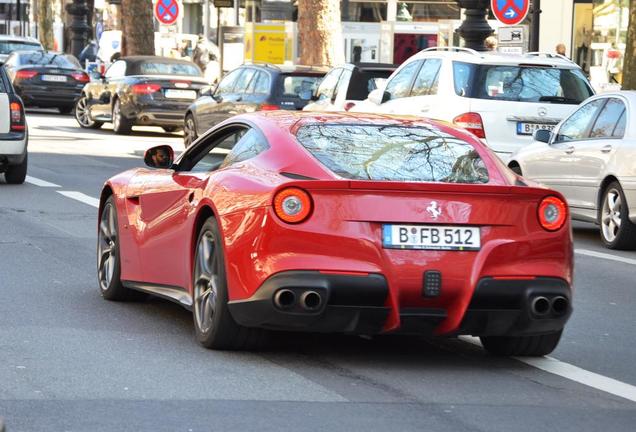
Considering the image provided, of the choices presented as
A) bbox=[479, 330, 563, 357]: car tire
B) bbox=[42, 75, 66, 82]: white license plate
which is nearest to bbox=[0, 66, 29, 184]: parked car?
bbox=[479, 330, 563, 357]: car tire

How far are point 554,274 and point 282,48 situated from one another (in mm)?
28412

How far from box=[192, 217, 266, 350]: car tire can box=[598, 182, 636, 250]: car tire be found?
7.30 m

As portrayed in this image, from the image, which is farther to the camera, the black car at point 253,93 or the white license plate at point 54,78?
the white license plate at point 54,78

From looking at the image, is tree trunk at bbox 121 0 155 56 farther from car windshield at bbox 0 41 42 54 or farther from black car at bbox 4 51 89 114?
black car at bbox 4 51 89 114

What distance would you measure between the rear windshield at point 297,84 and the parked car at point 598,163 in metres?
8.40

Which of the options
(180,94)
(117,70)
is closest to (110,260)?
(180,94)

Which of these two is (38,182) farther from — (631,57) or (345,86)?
(631,57)

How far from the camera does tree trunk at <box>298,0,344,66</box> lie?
34812 millimetres

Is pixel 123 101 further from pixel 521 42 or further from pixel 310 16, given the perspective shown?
pixel 521 42

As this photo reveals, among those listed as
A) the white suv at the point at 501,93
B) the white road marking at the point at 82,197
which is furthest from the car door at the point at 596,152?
the white road marking at the point at 82,197

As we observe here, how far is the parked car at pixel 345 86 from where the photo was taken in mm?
23609

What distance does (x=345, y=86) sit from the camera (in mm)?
23641

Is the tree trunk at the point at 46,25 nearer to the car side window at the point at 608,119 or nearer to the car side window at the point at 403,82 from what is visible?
the car side window at the point at 403,82

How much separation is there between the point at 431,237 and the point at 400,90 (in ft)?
42.8
